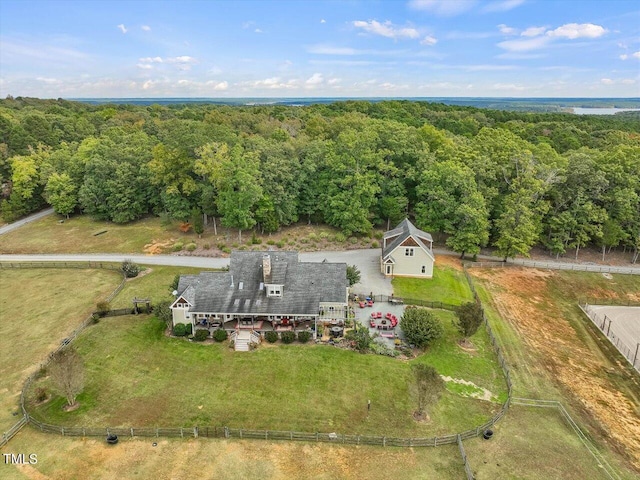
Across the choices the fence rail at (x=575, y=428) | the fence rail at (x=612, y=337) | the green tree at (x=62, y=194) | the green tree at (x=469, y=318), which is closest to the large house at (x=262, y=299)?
the green tree at (x=469, y=318)

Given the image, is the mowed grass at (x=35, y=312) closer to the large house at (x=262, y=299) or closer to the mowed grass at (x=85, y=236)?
the mowed grass at (x=85, y=236)

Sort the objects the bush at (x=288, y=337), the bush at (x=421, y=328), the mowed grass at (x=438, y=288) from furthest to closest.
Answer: the mowed grass at (x=438, y=288)
the bush at (x=288, y=337)
the bush at (x=421, y=328)

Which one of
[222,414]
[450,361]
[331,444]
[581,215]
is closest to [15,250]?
[222,414]

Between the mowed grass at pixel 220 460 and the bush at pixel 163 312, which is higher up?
the bush at pixel 163 312

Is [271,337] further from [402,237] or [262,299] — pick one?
[402,237]

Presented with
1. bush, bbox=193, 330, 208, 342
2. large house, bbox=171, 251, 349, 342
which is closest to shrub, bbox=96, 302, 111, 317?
large house, bbox=171, 251, 349, 342

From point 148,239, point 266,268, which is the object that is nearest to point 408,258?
point 266,268

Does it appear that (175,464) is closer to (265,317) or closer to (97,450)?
(97,450)
